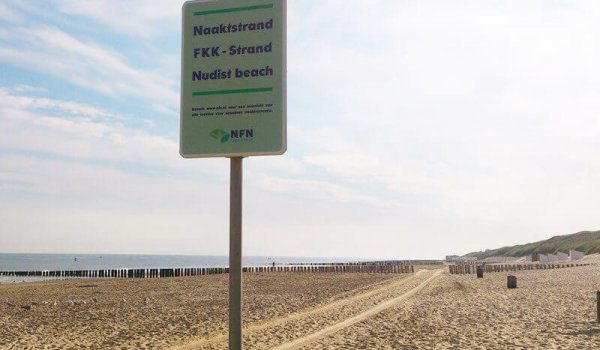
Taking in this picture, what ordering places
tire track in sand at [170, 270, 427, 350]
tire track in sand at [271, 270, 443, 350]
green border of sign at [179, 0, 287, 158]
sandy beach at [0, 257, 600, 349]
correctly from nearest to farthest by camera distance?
green border of sign at [179, 0, 287, 158] < tire track in sand at [271, 270, 443, 350] < tire track in sand at [170, 270, 427, 350] < sandy beach at [0, 257, 600, 349]

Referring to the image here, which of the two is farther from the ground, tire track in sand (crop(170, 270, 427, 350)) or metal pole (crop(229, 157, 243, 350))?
metal pole (crop(229, 157, 243, 350))

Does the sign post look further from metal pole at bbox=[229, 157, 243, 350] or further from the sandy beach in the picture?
the sandy beach

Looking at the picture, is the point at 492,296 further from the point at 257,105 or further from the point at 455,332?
the point at 257,105

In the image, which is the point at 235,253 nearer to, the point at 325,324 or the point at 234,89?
the point at 234,89

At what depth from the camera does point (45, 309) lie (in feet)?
73.4

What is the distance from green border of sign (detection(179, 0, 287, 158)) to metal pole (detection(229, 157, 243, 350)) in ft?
0.59

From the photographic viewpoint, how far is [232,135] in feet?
12.2

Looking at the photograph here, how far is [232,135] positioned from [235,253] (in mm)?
800

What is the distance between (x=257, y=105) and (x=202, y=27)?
0.72 meters

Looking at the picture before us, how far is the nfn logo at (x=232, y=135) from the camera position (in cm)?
369

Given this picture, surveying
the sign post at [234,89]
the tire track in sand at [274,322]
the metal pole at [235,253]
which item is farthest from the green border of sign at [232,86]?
the tire track in sand at [274,322]

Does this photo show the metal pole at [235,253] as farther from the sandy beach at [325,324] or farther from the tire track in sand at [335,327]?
the sandy beach at [325,324]

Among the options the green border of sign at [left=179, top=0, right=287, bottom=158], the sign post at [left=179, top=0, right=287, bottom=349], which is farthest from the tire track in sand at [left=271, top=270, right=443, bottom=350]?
the green border of sign at [left=179, top=0, right=287, bottom=158]

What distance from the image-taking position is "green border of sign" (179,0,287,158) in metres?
3.68
